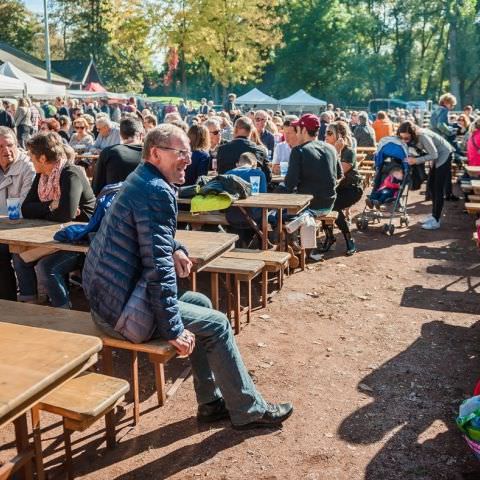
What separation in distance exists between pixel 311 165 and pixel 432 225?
3275mm

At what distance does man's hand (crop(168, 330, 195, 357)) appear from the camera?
3041mm

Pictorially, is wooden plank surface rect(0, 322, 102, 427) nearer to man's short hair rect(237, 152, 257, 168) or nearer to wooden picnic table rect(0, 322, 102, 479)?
wooden picnic table rect(0, 322, 102, 479)

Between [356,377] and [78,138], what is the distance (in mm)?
8009

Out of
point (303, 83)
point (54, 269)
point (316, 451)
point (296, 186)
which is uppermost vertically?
point (303, 83)

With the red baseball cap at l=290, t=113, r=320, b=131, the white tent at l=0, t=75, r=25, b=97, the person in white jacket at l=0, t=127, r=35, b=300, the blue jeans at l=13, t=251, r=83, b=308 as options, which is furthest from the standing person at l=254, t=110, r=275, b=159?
Answer: the white tent at l=0, t=75, r=25, b=97

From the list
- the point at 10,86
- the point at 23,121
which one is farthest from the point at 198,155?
the point at 10,86

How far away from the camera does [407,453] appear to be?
3.33 m

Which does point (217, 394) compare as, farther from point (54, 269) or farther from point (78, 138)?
point (78, 138)

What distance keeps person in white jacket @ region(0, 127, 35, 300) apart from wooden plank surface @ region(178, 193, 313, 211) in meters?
1.52

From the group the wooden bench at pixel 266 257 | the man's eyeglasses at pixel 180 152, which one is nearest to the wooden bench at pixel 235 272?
the wooden bench at pixel 266 257

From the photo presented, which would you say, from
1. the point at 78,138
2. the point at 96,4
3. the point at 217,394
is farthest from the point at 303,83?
the point at 217,394

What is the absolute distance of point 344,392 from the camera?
4062 millimetres

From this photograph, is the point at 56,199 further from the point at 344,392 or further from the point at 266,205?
the point at 344,392

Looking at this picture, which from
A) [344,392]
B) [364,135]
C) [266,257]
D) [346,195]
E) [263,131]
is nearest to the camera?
[344,392]
